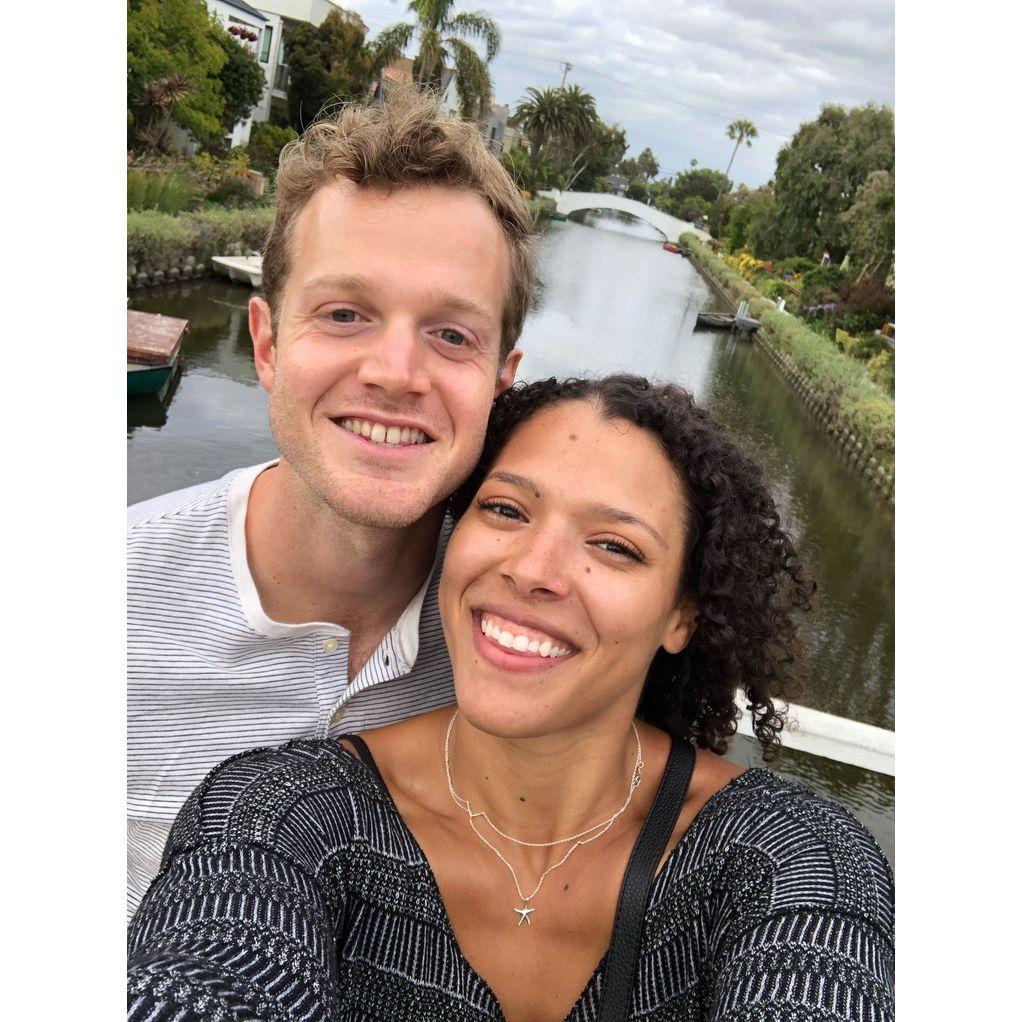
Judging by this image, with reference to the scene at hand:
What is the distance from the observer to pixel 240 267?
21.2 m

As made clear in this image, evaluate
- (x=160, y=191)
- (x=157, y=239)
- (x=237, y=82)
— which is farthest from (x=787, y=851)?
(x=237, y=82)

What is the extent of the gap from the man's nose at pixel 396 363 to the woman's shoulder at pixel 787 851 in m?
0.86

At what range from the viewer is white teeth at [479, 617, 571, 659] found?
1.51m

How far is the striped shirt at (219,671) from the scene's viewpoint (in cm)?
188

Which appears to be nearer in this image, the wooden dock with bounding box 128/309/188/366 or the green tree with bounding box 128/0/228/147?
the wooden dock with bounding box 128/309/188/366

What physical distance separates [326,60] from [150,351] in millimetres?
20024

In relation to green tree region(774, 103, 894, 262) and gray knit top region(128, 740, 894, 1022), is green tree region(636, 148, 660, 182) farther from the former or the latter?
gray knit top region(128, 740, 894, 1022)

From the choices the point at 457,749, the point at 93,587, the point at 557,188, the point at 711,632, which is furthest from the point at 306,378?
the point at 557,188

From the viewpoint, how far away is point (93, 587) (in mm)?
643

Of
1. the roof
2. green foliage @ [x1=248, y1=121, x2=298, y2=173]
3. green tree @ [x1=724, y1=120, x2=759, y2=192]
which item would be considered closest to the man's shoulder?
green foliage @ [x1=248, y1=121, x2=298, y2=173]

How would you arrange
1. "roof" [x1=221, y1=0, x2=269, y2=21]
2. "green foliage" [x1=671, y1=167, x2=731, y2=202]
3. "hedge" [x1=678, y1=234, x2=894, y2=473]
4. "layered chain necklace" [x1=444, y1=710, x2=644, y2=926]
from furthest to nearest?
"green foliage" [x1=671, y1=167, x2=731, y2=202]
"roof" [x1=221, y1=0, x2=269, y2=21]
"hedge" [x1=678, y1=234, x2=894, y2=473]
"layered chain necklace" [x1=444, y1=710, x2=644, y2=926]

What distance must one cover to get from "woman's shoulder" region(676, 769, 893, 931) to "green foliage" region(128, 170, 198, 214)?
1948 cm

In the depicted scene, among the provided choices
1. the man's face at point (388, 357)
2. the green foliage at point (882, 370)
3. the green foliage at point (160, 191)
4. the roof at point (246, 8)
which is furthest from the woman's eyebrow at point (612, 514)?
the roof at point (246, 8)
